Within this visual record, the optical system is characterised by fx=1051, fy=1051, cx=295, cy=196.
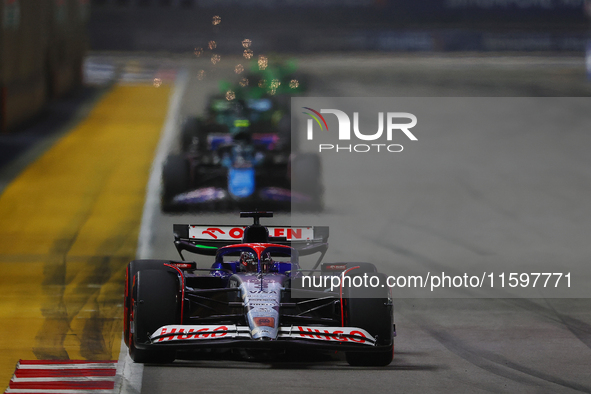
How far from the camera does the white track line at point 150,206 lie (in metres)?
8.83

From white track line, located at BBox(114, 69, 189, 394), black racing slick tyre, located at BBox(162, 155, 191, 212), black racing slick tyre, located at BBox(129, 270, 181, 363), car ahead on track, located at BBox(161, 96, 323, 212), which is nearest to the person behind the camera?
white track line, located at BBox(114, 69, 189, 394)

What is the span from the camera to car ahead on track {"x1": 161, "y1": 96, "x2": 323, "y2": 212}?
56.9 ft

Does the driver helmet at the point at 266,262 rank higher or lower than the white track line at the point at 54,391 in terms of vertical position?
higher

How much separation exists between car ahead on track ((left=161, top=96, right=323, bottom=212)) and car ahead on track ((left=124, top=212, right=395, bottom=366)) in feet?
21.2

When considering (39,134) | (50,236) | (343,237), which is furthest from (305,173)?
(39,134)

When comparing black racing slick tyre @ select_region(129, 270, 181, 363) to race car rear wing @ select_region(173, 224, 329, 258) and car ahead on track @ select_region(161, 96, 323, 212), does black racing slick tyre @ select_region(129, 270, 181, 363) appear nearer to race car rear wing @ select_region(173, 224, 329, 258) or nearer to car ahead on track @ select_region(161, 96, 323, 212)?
race car rear wing @ select_region(173, 224, 329, 258)

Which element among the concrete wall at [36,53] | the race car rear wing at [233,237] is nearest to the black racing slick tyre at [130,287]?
the race car rear wing at [233,237]

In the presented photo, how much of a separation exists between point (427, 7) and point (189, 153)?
29229mm

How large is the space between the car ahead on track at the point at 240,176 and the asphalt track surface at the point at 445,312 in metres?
0.42

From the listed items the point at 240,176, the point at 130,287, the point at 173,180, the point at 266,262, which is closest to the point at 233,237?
the point at 266,262

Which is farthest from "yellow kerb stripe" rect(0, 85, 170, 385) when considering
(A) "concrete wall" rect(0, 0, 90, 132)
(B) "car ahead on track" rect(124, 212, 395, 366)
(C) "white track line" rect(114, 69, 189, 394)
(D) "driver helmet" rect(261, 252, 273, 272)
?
(A) "concrete wall" rect(0, 0, 90, 132)

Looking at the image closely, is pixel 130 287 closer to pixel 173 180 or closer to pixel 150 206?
pixel 173 180

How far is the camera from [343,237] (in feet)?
52.7

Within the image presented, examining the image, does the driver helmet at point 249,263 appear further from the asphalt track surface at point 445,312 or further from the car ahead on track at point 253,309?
the asphalt track surface at point 445,312
